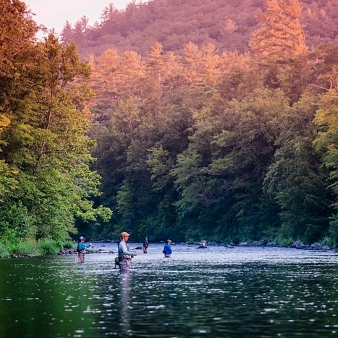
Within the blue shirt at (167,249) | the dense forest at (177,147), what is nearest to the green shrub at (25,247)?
the dense forest at (177,147)

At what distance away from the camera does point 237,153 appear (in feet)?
320

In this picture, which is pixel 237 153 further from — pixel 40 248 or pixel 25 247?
pixel 25 247

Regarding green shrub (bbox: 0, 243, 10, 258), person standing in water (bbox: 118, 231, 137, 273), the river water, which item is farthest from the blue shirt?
the river water

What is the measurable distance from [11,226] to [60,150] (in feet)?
22.6

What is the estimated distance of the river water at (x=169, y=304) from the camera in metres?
17.0

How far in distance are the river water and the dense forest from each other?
2361 cm

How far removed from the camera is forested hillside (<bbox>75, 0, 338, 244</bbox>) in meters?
79.2

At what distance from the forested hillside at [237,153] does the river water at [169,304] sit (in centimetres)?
3966

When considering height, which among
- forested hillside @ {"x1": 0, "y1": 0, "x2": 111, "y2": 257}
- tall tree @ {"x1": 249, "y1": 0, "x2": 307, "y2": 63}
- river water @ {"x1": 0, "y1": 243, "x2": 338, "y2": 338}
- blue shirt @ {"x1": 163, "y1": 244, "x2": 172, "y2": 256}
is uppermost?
tall tree @ {"x1": 249, "y1": 0, "x2": 307, "y2": 63}

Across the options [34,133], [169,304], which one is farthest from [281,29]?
[169,304]

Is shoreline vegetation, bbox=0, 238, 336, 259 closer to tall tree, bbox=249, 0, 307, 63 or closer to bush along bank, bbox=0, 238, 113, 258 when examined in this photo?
bush along bank, bbox=0, 238, 113, 258

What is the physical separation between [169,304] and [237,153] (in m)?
76.1

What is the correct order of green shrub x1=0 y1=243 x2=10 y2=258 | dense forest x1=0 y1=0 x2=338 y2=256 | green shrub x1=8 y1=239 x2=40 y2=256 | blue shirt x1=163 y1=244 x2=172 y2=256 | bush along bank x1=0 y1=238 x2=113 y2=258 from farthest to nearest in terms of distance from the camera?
dense forest x1=0 y1=0 x2=338 y2=256 < blue shirt x1=163 y1=244 x2=172 y2=256 < green shrub x1=8 y1=239 x2=40 y2=256 < bush along bank x1=0 y1=238 x2=113 y2=258 < green shrub x1=0 y1=243 x2=10 y2=258

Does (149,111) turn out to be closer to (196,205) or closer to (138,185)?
(138,185)
